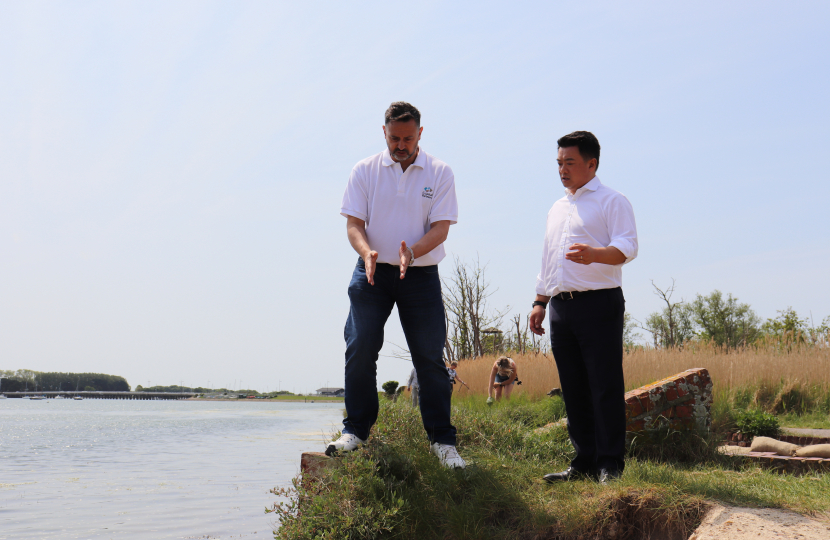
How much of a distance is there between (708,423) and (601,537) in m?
2.94

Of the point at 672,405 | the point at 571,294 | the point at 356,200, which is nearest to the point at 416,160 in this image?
the point at 356,200

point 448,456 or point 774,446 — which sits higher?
point 448,456

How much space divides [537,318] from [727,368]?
20.5 ft

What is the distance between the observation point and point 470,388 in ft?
40.1

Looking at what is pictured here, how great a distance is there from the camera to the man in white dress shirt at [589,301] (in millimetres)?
3340

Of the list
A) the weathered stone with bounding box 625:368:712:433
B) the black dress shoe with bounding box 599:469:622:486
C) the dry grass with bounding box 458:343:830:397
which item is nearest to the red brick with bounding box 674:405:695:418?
the weathered stone with bounding box 625:368:712:433

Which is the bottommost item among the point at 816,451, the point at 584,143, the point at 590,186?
the point at 816,451

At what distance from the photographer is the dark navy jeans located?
3295 mm

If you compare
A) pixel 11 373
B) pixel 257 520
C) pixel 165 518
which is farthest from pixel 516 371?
pixel 11 373

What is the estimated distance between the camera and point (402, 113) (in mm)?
3227

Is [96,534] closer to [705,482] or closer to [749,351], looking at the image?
[705,482]

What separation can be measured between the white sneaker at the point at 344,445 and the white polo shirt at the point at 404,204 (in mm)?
1023

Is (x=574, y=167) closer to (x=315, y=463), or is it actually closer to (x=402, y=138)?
(x=402, y=138)

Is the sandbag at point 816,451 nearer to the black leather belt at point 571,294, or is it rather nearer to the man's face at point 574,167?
the black leather belt at point 571,294
